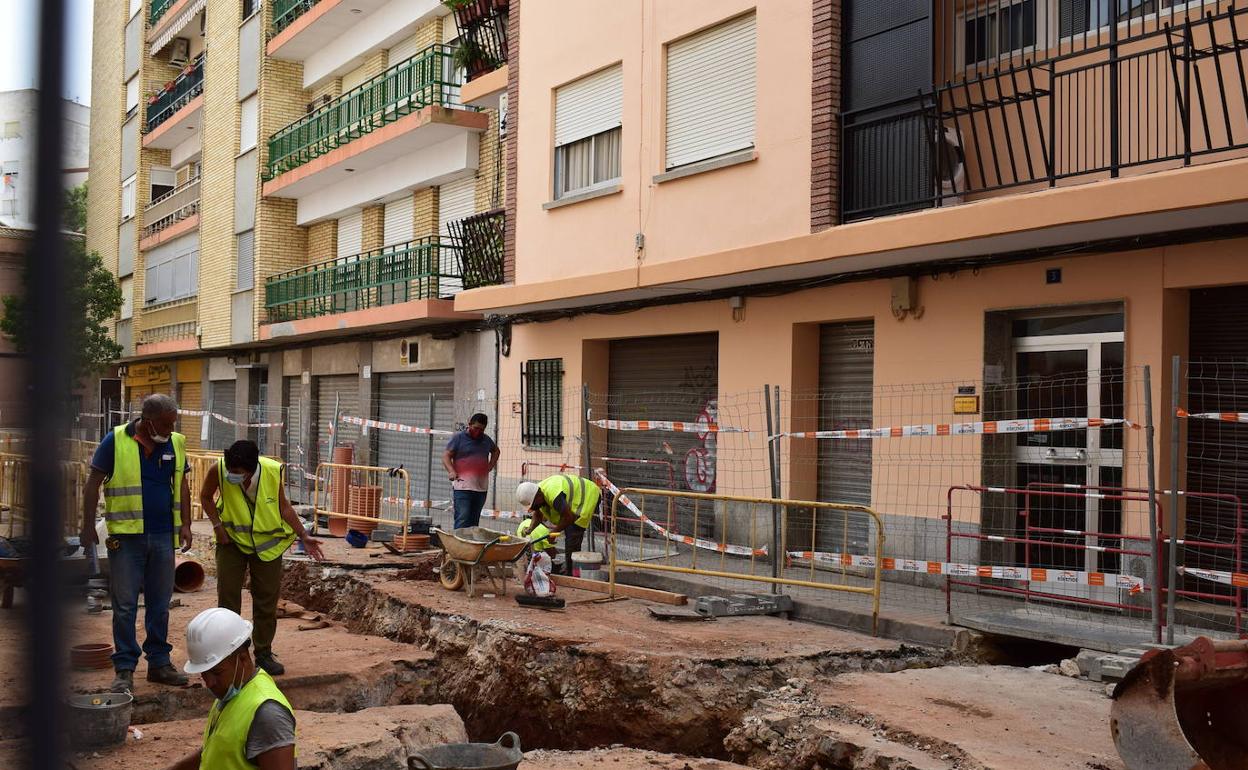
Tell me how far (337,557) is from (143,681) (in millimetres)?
5482

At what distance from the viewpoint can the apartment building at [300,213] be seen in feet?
64.7

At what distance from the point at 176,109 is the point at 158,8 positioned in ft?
12.5

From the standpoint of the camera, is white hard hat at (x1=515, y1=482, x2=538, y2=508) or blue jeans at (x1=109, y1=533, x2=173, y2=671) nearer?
blue jeans at (x1=109, y1=533, x2=173, y2=671)

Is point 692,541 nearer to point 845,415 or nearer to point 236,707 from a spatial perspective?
point 845,415

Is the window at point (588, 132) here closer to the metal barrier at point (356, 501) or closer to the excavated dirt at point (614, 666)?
the metal barrier at point (356, 501)

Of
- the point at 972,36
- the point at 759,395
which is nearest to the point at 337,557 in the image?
the point at 759,395

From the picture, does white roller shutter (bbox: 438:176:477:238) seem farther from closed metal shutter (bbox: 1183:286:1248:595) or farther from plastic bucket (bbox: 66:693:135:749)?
plastic bucket (bbox: 66:693:135:749)

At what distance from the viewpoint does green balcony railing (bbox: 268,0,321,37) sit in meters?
24.9

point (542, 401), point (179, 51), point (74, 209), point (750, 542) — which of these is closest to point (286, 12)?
point (179, 51)

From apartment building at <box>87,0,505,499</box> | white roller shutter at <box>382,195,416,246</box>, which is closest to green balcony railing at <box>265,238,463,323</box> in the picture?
apartment building at <box>87,0,505,499</box>

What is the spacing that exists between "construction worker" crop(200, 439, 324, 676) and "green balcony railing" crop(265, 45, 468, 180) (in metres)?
12.4

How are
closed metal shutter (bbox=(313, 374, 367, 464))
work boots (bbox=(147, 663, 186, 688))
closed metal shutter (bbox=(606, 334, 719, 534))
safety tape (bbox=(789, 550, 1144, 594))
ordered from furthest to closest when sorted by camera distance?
closed metal shutter (bbox=(313, 374, 367, 464)) < closed metal shutter (bbox=(606, 334, 719, 534)) < safety tape (bbox=(789, 550, 1144, 594)) < work boots (bbox=(147, 663, 186, 688))

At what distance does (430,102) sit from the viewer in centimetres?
1992

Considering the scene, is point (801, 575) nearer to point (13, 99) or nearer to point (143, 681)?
point (143, 681)
